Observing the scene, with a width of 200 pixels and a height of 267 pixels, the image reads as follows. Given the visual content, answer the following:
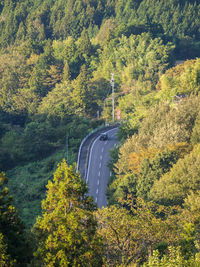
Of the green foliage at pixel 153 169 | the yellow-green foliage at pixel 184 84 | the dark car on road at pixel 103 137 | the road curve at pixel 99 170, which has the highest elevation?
the yellow-green foliage at pixel 184 84

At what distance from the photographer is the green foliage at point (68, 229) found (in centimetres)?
1627

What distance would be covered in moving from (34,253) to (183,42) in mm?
88064

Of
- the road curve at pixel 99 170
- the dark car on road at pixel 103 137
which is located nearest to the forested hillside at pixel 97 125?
the road curve at pixel 99 170

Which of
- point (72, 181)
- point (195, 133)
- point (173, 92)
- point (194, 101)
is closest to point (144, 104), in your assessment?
point (173, 92)

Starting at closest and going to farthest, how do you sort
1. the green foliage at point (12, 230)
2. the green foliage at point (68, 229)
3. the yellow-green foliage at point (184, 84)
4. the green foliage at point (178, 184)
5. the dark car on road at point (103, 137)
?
the green foliage at point (68, 229) → the green foliage at point (12, 230) → the green foliage at point (178, 184) → the dark car on road at point (103, 137) → the yellow-green foliage at point (184, 84)

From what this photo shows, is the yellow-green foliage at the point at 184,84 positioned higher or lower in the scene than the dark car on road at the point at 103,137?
higher

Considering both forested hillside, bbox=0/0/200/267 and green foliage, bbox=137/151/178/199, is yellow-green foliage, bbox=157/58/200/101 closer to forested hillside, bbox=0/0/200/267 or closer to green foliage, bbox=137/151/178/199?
forested hillside, bbox=0/0/200/267

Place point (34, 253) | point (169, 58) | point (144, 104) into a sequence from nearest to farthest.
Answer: point (34, 253), point (144, 104), point (169, 58)

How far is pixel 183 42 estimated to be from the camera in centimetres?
9775

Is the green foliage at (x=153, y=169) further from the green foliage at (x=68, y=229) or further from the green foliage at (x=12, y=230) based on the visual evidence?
the green foliage at (x=12, y=230)

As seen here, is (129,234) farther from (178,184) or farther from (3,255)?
(178,184)

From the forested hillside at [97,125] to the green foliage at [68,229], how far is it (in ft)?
0.14

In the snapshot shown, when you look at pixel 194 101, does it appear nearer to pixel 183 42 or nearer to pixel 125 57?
pixel 125 57

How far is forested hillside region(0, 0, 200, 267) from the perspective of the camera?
17281 millimetres
